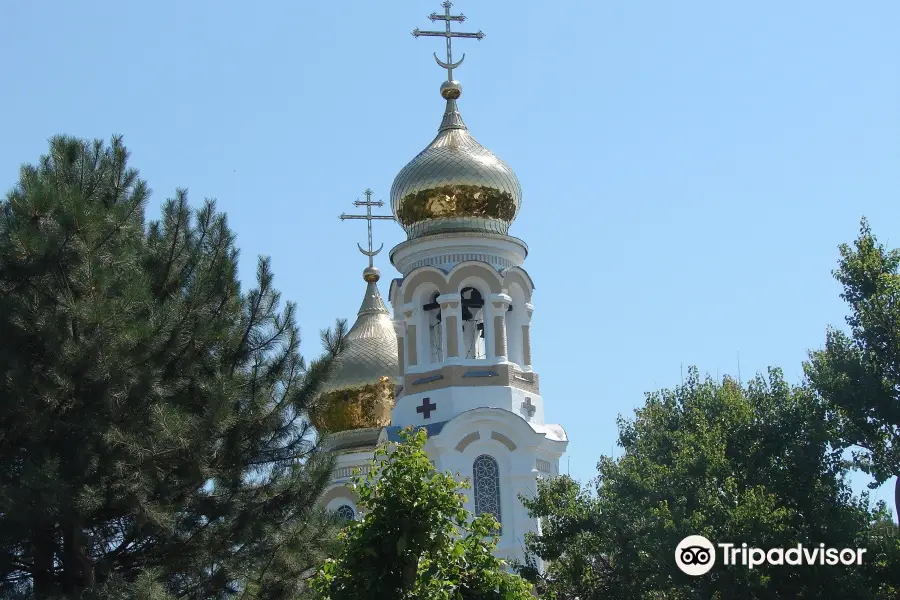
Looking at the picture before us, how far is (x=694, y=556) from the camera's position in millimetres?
19406

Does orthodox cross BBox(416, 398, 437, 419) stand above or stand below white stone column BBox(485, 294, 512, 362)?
below

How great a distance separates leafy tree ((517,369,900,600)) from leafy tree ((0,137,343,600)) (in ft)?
18.4

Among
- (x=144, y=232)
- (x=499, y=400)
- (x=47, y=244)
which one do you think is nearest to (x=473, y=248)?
(x=499, y=400)

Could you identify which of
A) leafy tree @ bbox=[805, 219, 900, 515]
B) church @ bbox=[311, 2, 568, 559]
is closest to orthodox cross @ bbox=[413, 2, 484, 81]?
church @ bbox=[311, 2, 568, 559]

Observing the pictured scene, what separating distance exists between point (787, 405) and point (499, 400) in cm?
632

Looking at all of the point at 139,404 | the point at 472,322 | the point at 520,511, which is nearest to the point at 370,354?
the point at 472,322

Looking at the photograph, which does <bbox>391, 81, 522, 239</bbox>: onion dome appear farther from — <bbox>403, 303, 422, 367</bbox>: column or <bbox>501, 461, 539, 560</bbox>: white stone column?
<bbox>501, 461, 539, 560</bbox>: white stone column

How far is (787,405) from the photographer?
21.3 m

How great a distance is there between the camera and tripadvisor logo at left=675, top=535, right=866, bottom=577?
1934 cm

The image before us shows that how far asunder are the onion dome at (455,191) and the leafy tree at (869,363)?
8317mm

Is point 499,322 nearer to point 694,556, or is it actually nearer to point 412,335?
point 412,335

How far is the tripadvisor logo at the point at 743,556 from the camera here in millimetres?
19344

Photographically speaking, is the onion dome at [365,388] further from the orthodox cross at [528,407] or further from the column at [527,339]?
the orthodox cross at [528,407]

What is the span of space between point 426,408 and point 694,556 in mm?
7997
